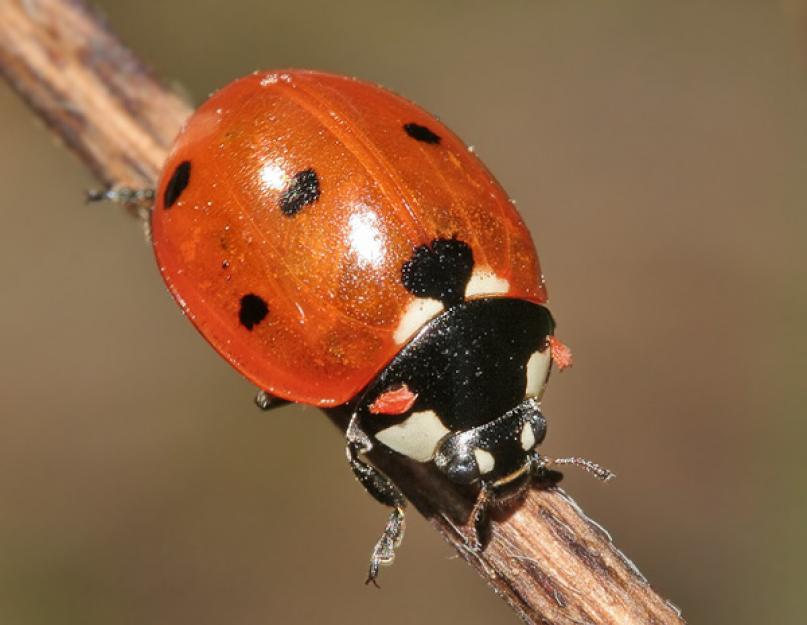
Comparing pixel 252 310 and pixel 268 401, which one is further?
pixel 268 401

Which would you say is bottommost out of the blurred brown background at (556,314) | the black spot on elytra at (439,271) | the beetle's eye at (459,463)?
the blurred brown background at (556,314)

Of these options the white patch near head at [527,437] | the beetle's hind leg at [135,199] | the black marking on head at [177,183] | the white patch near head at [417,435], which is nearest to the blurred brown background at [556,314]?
the beetle's hind leg at [135,199]

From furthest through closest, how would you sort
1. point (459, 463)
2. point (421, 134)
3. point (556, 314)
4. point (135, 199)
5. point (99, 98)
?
1. point (556, 314)
2. point (99, 98)
3. point (135, 199)
4. point (421, 134)
5. point (459, 463)

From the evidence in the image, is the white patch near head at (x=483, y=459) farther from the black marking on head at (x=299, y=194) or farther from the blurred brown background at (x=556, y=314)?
the blurred brown background at (x=556, y=314)

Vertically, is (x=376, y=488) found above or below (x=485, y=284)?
below

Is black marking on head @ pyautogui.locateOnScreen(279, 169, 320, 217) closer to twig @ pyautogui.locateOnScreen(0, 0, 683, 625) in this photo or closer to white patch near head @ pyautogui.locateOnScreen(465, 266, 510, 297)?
white patch near head @ pyautogui.locateOnScreen(465, 266, 510, 297)

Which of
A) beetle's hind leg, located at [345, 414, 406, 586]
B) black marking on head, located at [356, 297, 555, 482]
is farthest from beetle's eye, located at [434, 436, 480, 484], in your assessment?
beetle's hind leg, located at [345, 414, 406, 586]

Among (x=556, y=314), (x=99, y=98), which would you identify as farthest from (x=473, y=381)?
(x=556, y=314)

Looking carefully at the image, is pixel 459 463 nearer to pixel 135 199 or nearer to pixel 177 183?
pixel 177 183
